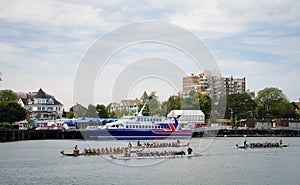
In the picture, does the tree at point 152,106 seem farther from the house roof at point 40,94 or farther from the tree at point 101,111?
the house roof at point 40,94

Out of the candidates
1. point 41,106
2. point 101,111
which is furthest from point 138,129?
point 41,106

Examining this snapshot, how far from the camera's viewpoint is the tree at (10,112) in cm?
11806

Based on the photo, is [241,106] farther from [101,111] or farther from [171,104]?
[101,111]

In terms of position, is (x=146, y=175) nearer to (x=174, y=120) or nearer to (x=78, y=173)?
(x=78, y=173)

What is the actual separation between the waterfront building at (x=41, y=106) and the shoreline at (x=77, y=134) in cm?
6318

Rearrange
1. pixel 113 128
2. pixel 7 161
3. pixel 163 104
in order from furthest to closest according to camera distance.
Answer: pixel 163 104, pixel 113 128, pixel 7 161

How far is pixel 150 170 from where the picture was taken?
158 feet

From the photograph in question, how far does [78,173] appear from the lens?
44.6 m

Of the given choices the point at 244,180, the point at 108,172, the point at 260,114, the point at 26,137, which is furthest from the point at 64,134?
the point at 260,114

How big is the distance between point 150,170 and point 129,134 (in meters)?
51.1

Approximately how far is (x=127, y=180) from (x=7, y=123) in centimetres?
9399

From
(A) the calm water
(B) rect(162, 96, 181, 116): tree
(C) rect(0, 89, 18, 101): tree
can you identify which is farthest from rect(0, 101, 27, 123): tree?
(A) the calm water

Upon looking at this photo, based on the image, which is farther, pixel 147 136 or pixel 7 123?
pixel 7 123

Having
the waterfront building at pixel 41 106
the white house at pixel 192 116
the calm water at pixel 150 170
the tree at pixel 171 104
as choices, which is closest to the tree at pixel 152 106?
the tree at pixel 171 104
